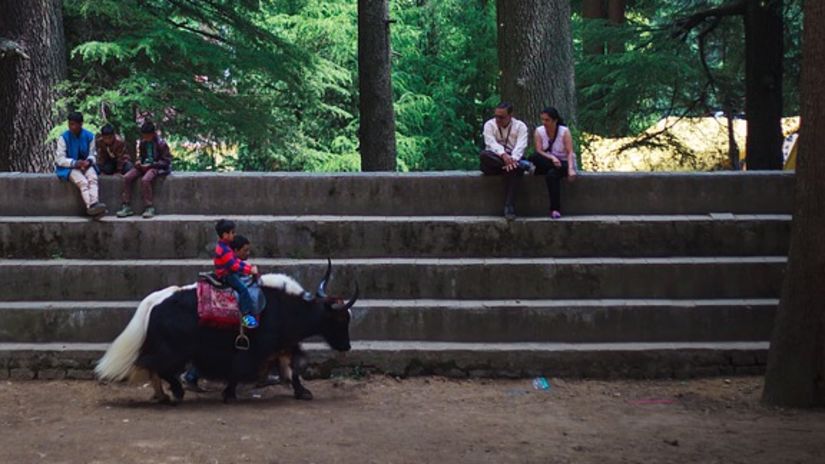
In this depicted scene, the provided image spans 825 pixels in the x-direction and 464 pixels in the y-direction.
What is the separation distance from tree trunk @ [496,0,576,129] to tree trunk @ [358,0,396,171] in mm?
3301

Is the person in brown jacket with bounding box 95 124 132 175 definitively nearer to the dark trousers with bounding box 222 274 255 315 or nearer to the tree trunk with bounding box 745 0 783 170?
Result: the dark trousers with bounding box 222 274 255 315

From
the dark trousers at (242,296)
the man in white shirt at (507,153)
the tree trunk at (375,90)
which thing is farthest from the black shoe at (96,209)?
the tree trunk at (375,90)

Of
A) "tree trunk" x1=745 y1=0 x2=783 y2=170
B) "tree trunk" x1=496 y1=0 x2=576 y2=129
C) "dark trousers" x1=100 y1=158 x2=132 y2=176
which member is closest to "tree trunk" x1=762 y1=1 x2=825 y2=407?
"tree trunk" x1=496 y1=0 x2=576 y2=129

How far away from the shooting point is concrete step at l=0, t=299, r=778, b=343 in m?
11.9

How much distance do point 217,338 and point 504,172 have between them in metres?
3.98

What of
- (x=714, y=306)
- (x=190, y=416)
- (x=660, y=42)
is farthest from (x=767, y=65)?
(x=190, y=416)

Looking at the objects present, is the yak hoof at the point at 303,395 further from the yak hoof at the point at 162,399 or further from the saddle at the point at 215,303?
the yak hoof at the point at 162,399

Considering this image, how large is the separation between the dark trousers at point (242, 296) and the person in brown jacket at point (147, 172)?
245 centimetres

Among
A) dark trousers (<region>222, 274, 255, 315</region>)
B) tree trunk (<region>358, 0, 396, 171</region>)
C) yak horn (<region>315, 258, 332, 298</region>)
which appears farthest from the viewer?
tree trunk (<region>358, 0, 396, 171</region>)

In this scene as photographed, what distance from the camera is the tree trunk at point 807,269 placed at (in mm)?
10031

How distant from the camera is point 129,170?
41.9 feet

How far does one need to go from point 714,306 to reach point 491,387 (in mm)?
2749

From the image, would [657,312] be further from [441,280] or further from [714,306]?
[441,280]

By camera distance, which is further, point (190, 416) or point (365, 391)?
point (365, 391)
